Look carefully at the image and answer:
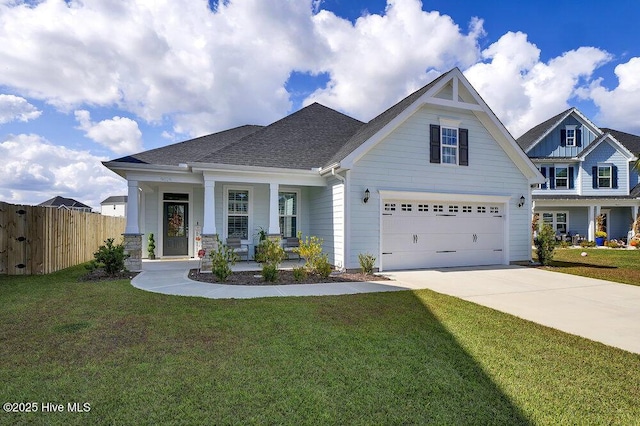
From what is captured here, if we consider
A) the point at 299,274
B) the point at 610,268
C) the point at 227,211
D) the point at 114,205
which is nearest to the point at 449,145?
the point at 299,274

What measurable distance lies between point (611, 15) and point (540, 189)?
11.8m

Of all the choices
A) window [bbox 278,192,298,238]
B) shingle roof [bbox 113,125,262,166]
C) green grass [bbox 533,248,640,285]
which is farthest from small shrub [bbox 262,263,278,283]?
green grass [bbox 533,248,640,285]

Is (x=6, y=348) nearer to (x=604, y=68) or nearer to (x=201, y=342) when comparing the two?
(x=201, y=342)

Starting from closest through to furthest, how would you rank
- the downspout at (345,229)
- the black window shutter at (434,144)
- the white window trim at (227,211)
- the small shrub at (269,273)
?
1. the small shrub at (269,273)
2. the downspout at (345,229)
3. the black window shutter at (434,144)
4. the white window trim at (227,211)

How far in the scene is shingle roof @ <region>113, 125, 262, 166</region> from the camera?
11109mm

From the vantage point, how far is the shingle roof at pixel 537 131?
21844mm

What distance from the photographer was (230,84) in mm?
14469

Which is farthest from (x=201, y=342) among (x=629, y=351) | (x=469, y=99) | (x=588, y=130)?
(x=588, y=130)

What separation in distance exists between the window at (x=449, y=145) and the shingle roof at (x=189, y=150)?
27.3 feet

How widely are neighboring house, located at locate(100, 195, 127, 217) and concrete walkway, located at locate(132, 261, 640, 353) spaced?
128 feet

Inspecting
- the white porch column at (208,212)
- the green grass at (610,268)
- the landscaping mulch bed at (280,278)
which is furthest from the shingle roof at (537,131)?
the white porch column at (208,212)

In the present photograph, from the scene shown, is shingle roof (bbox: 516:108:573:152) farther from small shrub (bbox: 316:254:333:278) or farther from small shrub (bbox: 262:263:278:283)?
small shrub (bbox: 262:263:278:283)

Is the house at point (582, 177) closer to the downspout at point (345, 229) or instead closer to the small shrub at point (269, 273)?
the downspout at point (345, 229)

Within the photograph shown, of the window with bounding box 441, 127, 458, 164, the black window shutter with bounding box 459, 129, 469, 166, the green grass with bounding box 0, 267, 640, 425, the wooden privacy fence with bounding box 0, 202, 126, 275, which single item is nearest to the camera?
the green grass with bounding box 0, 267, 640, 425
